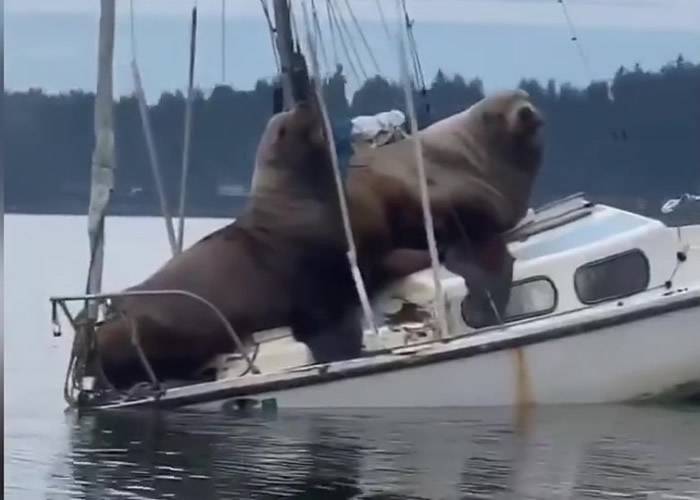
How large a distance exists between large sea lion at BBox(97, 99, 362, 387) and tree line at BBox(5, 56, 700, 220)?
1.19 meters

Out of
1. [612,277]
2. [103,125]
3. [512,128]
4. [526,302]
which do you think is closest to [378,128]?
[512,128]

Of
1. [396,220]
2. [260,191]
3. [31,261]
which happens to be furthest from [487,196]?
[31,261]

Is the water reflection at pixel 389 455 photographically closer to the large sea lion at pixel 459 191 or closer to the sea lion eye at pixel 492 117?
the large sea lion at pixel 459 191

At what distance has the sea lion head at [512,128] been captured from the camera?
21.5 m

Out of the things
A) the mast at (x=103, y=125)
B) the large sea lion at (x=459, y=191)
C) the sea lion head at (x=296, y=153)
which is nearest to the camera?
the large sea lion at (x=459, y=191)

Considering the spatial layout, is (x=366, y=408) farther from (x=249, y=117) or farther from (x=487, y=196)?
(x=249, y=117)

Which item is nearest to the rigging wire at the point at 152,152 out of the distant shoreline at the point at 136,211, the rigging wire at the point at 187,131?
the rigging wire at the point at 187,131

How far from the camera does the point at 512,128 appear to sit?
21.5 m

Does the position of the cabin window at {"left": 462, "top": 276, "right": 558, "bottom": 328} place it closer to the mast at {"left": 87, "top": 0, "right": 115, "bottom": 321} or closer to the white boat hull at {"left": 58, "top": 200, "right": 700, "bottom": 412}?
the white boat hull at {"left": 58, "top": 200, "right": 700, "bottom": 412}

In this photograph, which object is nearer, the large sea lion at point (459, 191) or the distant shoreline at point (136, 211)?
the large sea lion at point (459, 191)

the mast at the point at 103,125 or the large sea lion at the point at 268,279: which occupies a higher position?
the mast at the point at 103,125

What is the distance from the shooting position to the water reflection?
582 inches

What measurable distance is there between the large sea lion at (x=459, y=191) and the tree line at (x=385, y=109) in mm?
1016

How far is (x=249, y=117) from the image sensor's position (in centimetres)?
2925
